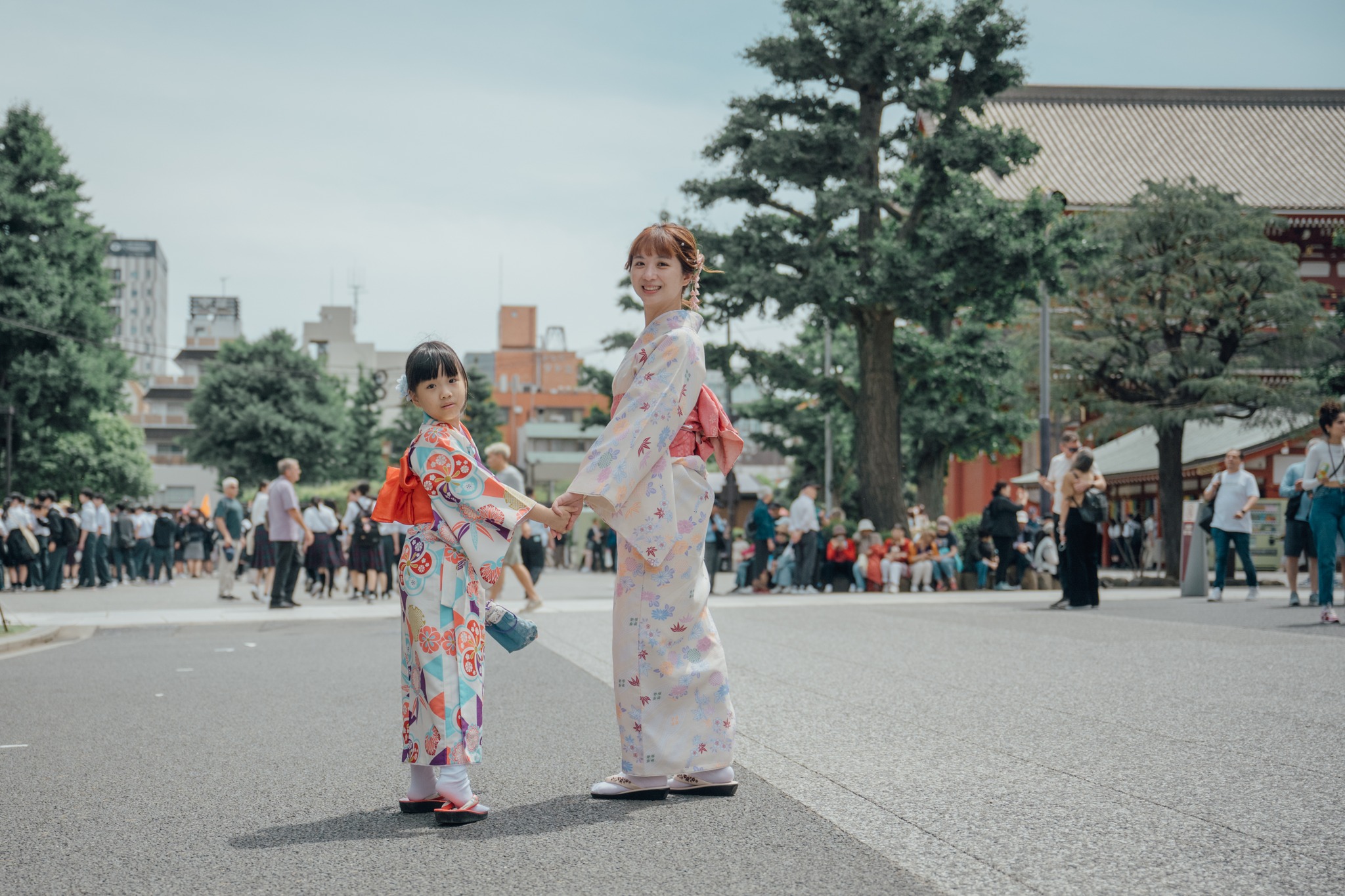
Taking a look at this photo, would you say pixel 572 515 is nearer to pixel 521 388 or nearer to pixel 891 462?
pixel 891 462

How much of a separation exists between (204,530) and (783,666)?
2595 cm

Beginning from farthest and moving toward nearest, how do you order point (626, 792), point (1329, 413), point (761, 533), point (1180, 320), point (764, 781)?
1. point (1180, 320)
2. point (761, 533)
3. point (1329, 413)
4. point (764, 781)
5. point (626, 792)

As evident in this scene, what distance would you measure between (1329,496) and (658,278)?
8.87m

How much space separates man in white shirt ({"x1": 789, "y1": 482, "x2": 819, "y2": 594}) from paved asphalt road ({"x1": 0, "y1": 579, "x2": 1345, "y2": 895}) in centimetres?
1075

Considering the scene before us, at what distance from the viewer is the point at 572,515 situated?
13.2ft

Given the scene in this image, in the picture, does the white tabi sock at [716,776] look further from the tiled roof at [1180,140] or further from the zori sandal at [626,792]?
the tiled roof at [1180,140]

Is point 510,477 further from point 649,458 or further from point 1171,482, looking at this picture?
point 1171,482

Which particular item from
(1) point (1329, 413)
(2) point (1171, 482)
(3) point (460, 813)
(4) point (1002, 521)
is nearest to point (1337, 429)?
(1) point (1329, 413)

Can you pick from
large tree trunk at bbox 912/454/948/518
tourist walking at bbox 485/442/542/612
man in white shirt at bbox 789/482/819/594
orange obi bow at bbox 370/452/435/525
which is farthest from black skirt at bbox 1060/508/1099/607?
large tree trunk at bbox 912/454/948/518

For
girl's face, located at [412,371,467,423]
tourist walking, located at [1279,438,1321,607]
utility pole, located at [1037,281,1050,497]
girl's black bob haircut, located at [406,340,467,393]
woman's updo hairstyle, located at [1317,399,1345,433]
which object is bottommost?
tourist walking, located at [1279,438,1321,607]

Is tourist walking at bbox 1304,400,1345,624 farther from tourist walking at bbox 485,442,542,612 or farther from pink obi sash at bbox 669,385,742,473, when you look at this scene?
pink obi sash at bbox 669,385,742,473

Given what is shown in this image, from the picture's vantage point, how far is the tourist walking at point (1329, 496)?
10836 mm

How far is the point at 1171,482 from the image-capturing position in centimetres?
2322

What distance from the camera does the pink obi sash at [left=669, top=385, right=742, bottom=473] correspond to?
13.9 feet
